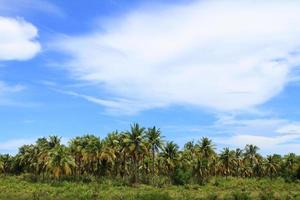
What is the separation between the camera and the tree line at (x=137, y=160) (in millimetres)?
107062

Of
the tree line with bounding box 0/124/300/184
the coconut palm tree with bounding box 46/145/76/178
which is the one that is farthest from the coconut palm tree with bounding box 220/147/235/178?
the coconut palm tree with bounding box 46/145/76/178

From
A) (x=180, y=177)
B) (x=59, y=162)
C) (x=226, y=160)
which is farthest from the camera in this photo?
(x=226, y=160)

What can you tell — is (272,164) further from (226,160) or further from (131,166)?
(131,166)

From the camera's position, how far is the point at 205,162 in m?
127

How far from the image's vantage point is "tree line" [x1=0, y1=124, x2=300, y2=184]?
107m

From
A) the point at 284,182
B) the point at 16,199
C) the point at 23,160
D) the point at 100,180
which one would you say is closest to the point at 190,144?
the point at 284,182

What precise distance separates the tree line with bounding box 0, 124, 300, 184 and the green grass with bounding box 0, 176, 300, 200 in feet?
18.5

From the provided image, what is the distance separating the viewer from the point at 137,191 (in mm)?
92188

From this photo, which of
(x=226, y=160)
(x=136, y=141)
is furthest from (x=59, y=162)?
(x=226, y=160)

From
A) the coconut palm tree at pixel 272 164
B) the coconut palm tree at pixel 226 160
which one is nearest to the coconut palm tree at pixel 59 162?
the coconut palm tree at pixel 226 160

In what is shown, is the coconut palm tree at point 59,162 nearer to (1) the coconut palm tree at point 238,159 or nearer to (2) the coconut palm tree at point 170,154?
(2) the coconut palm tree at point 170,154

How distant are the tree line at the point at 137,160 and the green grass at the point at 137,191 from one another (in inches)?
221

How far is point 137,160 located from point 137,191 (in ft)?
61.9

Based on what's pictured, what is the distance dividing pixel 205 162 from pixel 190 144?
1129cm
